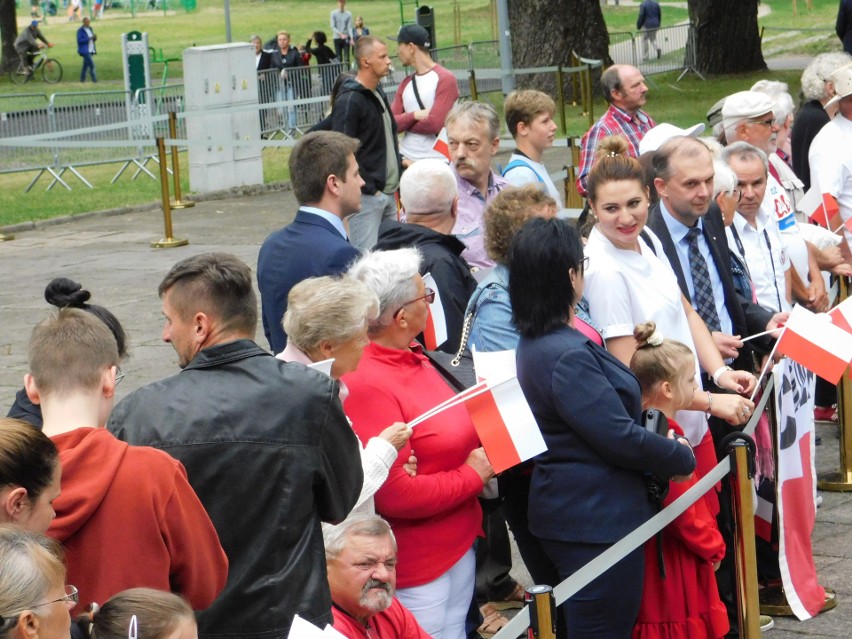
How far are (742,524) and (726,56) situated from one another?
988 inches

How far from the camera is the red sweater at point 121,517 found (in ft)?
10.3

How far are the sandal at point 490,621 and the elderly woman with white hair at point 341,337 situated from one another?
151 cm

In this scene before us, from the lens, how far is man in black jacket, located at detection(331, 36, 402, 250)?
916cm

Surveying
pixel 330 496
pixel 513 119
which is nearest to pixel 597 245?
pixel 330 496

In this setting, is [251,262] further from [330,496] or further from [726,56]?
[726,56]

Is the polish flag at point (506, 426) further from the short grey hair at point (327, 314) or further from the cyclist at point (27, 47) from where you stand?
the cyclist at point (27, 47)

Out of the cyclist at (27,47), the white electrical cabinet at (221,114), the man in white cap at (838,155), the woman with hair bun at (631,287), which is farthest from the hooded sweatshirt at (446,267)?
the cyclist at (27,47)

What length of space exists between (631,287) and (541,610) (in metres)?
1.95

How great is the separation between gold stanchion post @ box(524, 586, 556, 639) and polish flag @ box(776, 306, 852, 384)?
2.12m

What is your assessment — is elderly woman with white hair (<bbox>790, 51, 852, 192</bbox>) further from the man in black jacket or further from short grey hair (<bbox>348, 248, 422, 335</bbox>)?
short grey hair (<bbox>348, 248, 422, 335</bbox>)

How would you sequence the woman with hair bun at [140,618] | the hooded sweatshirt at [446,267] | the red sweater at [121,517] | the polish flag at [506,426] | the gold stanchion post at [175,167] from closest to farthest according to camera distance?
1. the woman with hair bun at [140,618]
2. the red sweater at [121,517]
3. the polish flag at [506,426]
4. the hooded sweatshirt at [446,267]
5. the gold stanchion post at [175,167]

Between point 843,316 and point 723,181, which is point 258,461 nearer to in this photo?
point 843,316

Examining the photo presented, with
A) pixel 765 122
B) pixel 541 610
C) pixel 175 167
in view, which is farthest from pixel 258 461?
pixel 175 167

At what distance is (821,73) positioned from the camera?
8508mm
